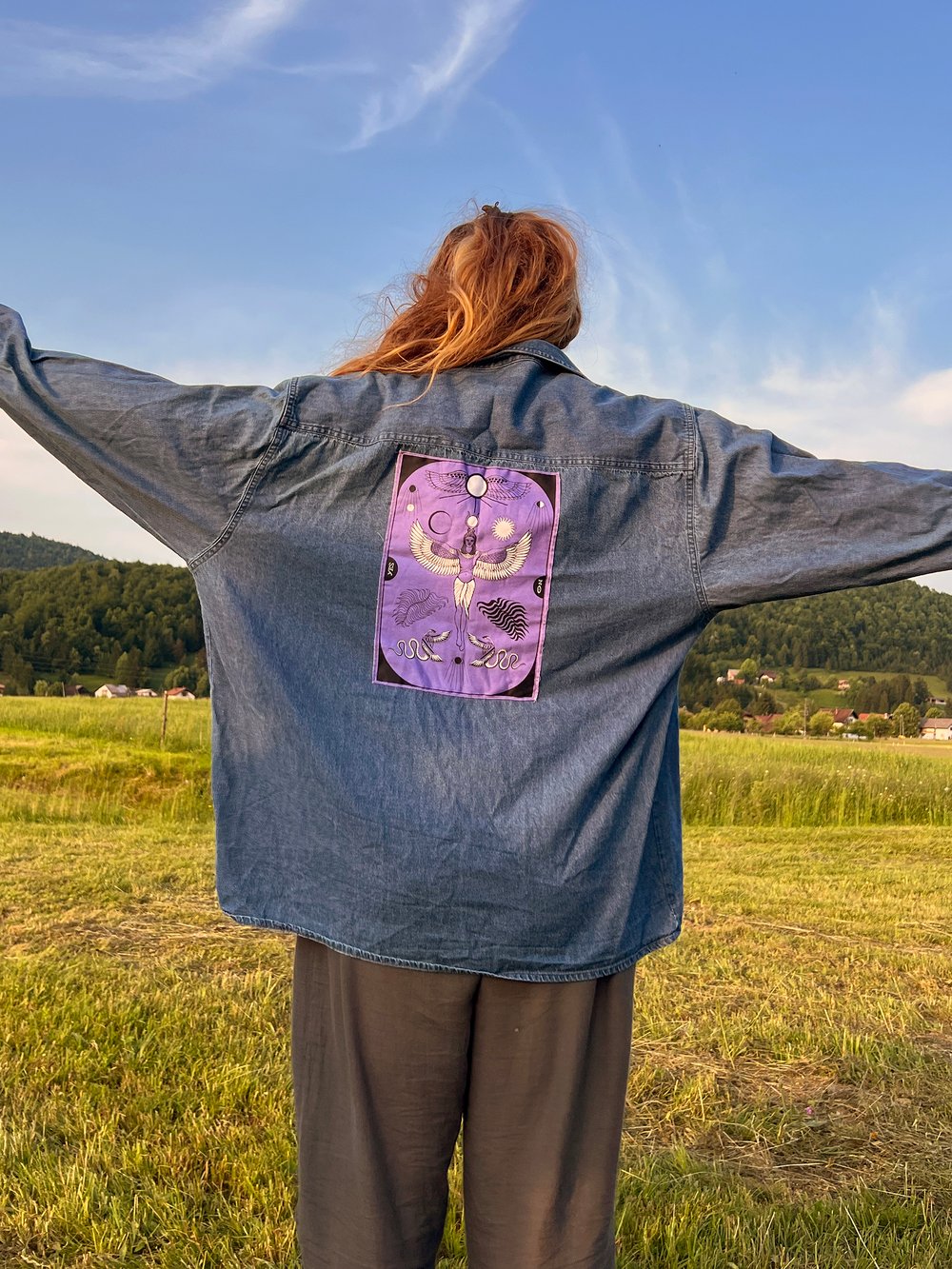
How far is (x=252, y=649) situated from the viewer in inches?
60.0

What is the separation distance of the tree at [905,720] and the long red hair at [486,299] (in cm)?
2140

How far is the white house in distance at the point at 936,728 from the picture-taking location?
70.5ft

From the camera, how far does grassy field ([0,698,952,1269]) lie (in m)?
2.51

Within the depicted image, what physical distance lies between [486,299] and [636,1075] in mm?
2849

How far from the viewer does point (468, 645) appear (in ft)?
4.86

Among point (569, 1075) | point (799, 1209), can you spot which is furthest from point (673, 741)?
point (799, 1209)

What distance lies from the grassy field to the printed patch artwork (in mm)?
901

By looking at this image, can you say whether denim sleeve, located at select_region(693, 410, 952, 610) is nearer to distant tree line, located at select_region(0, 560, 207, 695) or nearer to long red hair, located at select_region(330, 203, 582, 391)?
long red hair, located at select_region(330, 203, 582, 391)

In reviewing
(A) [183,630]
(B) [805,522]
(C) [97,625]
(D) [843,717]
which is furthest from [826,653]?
(B) [805,522]

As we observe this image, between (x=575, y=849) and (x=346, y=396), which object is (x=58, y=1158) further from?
(x=346, y=396)

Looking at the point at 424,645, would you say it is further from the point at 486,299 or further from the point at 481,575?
the point at 486,299

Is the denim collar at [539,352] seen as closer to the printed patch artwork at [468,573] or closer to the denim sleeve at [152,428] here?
the printed patch artwork at [468,573]

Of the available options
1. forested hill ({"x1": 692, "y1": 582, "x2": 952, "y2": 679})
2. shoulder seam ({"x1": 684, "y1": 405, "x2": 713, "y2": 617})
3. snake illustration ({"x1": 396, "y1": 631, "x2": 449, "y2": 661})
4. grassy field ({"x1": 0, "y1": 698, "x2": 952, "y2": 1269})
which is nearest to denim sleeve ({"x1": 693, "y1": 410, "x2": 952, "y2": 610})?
shoulder seam ({"x1": 684, "y1": 405, "x2": 713, "y2": 617})

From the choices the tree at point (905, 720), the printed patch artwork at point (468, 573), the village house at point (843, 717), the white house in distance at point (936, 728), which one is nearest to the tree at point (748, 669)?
the village house at point (843, 717)
